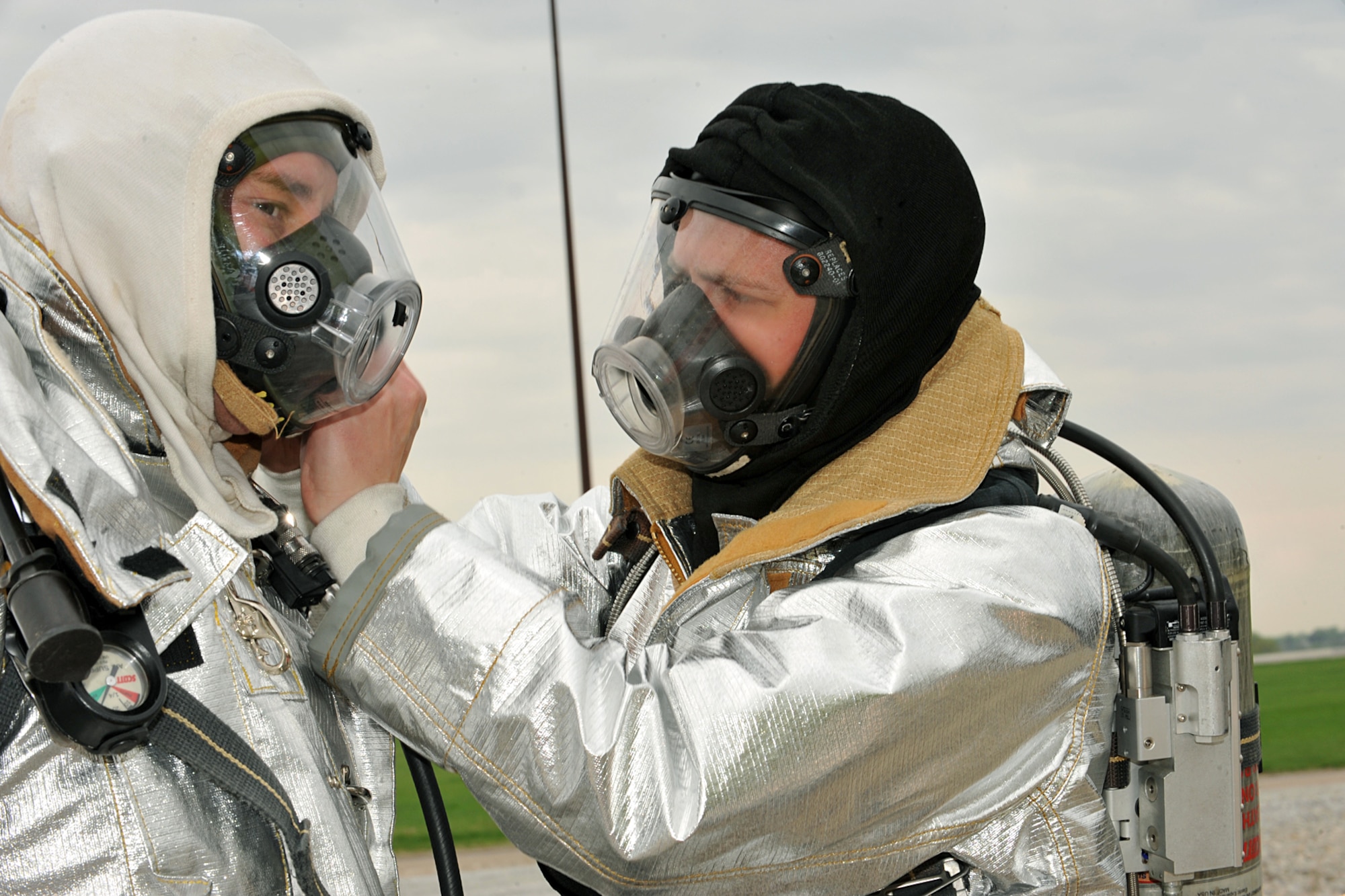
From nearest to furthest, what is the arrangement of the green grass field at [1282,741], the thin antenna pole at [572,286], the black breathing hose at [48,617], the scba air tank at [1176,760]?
the black breathing hose at [48,617] → the scba air tank at [1176,760] → the thin antenna pole at [572,286] → the green grass field at [1282,741]

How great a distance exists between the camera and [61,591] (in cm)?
111

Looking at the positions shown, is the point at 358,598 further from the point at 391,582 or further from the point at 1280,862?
the point at 1280,862

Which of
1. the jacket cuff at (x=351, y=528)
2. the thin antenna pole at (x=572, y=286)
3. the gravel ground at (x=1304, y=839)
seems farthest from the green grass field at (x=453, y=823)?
the jacket cuff at (x=351, y=528)

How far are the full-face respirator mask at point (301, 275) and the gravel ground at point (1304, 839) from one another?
6.62 meters

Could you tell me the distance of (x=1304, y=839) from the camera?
8008 millimetres

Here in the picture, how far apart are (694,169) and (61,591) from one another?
1159mm

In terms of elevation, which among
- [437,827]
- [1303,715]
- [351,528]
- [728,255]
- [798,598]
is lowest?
[1303,715]

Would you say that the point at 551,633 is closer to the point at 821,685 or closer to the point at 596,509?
the point at 821,685

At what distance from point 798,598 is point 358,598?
59 centimetres

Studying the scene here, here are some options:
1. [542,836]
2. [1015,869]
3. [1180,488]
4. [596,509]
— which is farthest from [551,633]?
[1180,488]

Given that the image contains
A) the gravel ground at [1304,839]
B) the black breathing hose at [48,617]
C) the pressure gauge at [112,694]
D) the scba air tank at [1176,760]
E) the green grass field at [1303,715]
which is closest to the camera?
the black breathing hose at [48,617]

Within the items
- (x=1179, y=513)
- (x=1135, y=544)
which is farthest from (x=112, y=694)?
(x=1179, y=513)

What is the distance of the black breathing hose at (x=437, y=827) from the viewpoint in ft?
5.52

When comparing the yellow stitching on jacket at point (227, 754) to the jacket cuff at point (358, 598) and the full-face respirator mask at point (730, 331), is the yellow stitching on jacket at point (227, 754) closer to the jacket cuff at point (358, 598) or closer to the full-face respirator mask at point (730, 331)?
the jacket cuff at point (358, 598)
